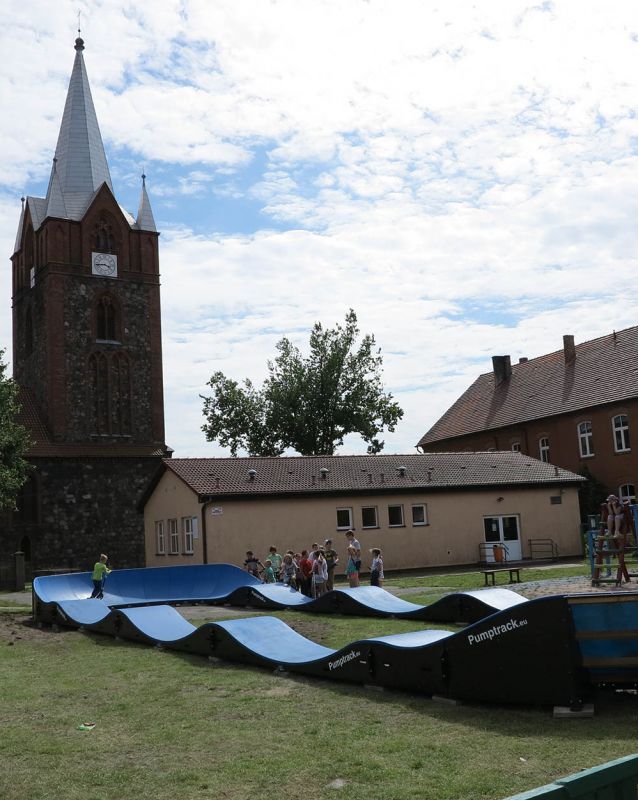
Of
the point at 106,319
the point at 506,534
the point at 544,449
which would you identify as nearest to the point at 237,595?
the point at 506,534

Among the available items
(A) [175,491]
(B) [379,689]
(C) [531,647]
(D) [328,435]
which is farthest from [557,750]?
(D) [328,435]

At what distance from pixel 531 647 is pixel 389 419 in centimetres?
5660

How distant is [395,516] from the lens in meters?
33.8

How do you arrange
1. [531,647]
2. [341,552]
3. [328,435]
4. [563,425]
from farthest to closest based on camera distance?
[328,435] < [563,425] < [341,552] < [531,647]

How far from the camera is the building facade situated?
141ft

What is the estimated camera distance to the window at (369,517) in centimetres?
3331

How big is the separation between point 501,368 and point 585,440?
38.5ft

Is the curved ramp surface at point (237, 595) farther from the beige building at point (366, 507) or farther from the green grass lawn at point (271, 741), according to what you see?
the green grass lawn at point (271, 741)

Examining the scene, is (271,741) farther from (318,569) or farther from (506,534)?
(506,534)

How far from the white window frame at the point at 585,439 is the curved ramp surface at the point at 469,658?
34.8 metres

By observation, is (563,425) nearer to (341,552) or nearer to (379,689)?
(341,552)

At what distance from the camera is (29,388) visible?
51625 millimetres

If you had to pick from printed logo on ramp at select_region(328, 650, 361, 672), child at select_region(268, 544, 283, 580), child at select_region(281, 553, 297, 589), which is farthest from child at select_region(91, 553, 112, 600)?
printed logo on ramp at select_region(328, 650, 361, 672)

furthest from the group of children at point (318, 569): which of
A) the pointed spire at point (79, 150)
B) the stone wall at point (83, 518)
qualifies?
the pointed spire at point (79, 150)
